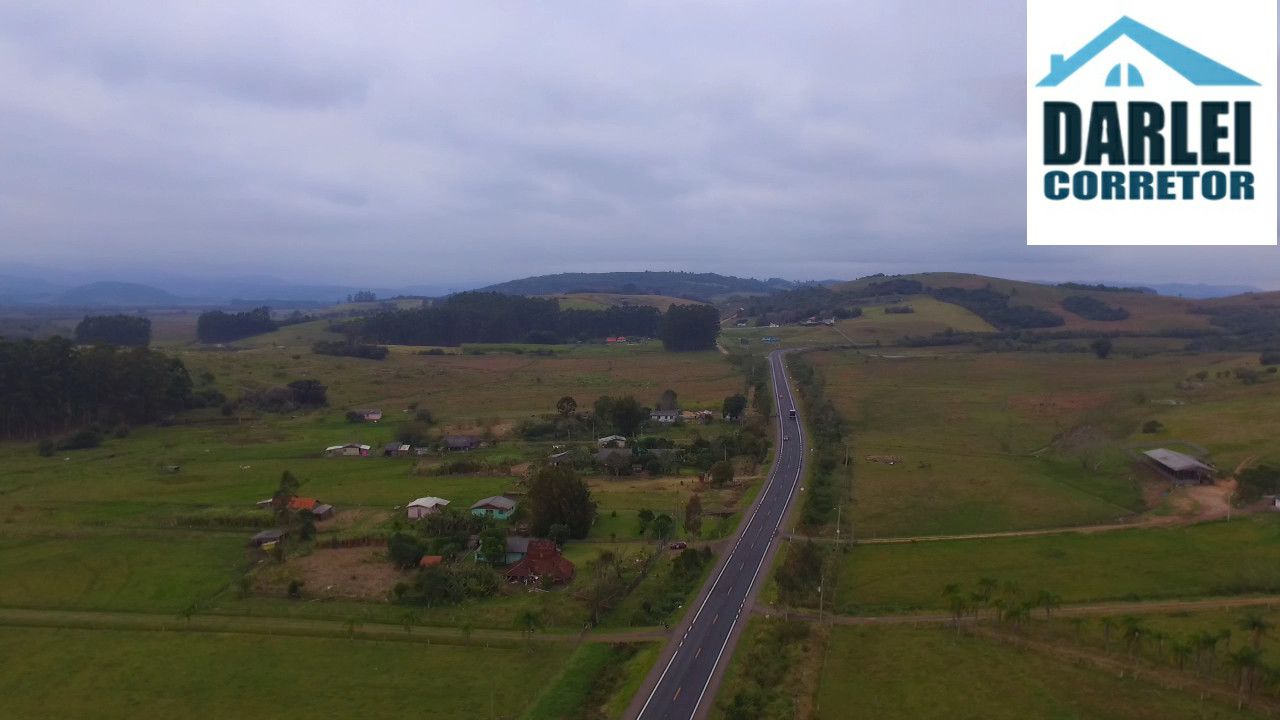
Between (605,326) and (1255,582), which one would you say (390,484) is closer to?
(1255,582)

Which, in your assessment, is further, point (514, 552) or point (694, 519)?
point (694, 519)

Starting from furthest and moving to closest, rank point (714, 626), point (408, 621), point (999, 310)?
point (999, 310) → point (408, 621) → point (714, 626)

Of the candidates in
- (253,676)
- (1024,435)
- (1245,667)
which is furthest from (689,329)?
(1245,667)

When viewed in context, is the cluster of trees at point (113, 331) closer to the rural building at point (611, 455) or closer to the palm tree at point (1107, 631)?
the rural building at point (611, 455)

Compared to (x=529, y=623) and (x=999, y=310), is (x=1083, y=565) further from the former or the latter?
(x=999, y=310)

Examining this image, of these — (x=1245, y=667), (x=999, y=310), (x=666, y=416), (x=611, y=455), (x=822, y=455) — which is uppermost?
(x=999, y=310)

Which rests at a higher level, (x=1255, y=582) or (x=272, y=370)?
(x=272, y=370)

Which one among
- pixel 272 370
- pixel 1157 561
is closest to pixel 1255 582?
pixel 1157 561
